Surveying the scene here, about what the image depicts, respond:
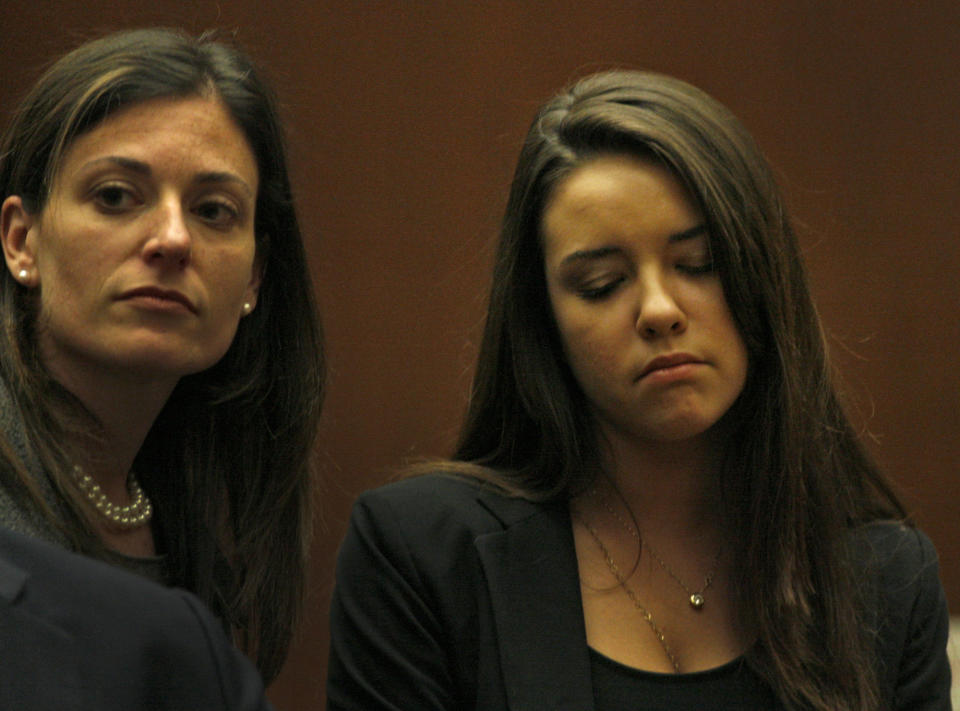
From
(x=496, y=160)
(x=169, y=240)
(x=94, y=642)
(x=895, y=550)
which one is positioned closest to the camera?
(x=94, y=642)

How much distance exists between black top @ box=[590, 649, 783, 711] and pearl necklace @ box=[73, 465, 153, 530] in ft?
2.01

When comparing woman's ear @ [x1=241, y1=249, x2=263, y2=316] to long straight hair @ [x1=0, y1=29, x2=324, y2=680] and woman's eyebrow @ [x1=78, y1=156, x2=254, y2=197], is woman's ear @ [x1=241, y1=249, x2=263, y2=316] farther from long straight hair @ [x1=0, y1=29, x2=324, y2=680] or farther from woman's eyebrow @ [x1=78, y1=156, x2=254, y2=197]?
woman's eyebrow @ [x1=78, y1=156, x2=254, y2=197]

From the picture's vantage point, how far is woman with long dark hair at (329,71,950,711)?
5.51 ft

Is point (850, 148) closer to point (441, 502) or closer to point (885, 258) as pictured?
point (885, 258)

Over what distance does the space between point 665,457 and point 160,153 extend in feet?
2.45

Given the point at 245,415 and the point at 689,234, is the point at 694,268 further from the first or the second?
the point at 245,415

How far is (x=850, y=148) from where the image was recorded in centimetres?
281

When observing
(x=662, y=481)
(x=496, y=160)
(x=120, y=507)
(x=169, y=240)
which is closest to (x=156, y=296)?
(x=169, y=240)

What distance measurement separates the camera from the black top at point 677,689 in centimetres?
166

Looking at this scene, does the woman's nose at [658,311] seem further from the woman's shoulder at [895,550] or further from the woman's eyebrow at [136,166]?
the woman's eyebrow at [136,166]

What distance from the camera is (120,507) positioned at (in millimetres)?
1815

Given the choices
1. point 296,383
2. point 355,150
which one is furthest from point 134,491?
point 355,150

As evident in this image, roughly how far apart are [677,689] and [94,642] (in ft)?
3.72

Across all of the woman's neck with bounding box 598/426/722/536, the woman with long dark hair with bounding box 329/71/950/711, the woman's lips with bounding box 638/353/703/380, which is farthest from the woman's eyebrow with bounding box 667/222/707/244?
the woman's neck with bounding box 598/426/722/536
